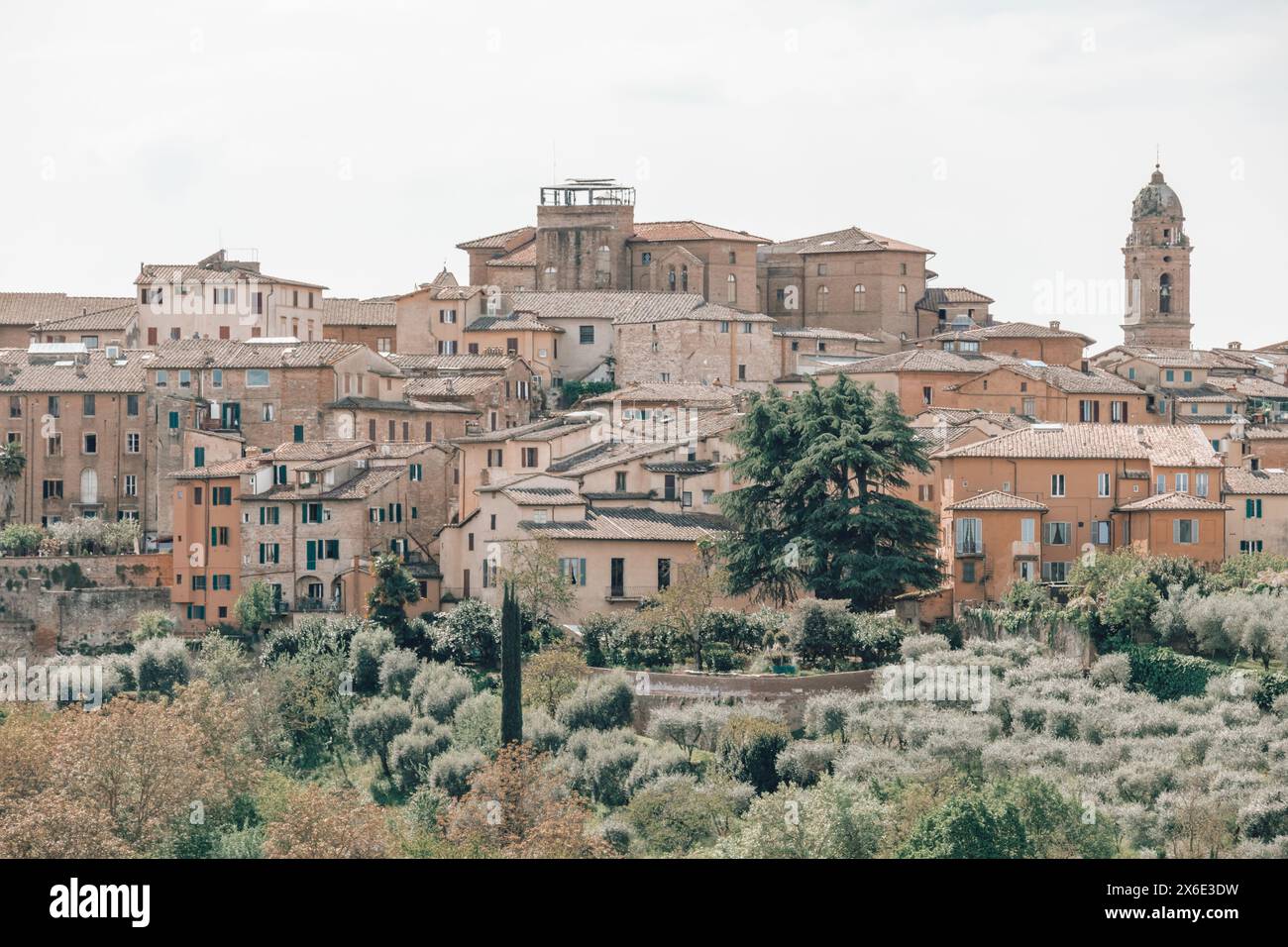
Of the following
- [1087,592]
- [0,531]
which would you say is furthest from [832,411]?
[0,531]

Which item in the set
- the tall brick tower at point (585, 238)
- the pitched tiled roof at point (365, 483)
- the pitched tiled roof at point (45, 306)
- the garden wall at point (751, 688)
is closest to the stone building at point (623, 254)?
the tall brick tower at point (585, 238)

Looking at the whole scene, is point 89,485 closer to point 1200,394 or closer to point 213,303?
point 213,303

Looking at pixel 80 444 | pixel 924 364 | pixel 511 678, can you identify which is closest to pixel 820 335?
pixel 924 364

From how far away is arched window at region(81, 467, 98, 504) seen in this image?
5906 centimetres

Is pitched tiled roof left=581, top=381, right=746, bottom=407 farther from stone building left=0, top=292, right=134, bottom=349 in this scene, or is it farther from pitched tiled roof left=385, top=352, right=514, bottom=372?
stone building left=0, top=292, right=134, bottom=349

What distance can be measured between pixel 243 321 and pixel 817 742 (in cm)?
2958

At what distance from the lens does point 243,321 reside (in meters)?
66.1

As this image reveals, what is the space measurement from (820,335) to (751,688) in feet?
85.4

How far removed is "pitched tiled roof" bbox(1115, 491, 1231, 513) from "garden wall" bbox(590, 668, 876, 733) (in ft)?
27.6

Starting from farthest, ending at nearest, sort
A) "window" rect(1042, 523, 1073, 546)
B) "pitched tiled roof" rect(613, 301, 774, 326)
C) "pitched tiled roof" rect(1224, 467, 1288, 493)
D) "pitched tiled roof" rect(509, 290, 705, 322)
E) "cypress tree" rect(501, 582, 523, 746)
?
"pitched tiled roof" rect(509, 290, 705, 322), "pitched tiled roof" rect(613, 301, 774, 326), "pitched tiled roof" rect(1224, 467, 1288, 493), "window" rect(1042, 523, 1073, 546), "cypress tree" rect(501, 582, 523, 746)

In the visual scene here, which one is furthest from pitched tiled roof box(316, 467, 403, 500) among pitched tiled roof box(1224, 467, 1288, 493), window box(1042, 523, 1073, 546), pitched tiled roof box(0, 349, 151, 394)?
pitched tiled roof box(1224, 467, 1288, 493)
